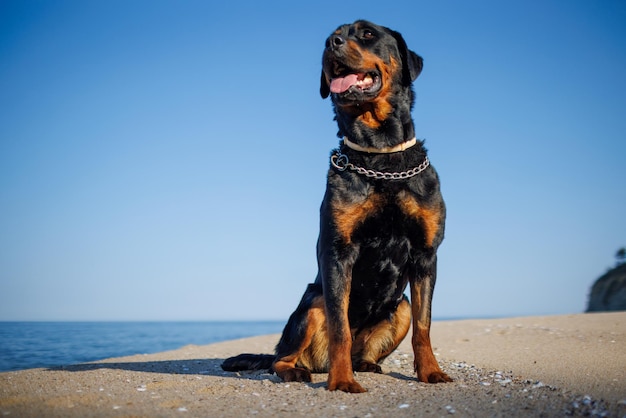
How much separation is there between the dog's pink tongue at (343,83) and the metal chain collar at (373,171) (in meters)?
0.52

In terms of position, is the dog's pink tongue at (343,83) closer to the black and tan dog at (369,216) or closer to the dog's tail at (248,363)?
the black and tan dog at (369,216)

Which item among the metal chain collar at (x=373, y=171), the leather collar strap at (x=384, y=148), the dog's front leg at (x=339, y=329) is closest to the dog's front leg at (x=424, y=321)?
the dog's front leg at (x=339, y=329)

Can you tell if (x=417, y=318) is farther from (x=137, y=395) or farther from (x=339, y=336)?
(x=137, y=395)

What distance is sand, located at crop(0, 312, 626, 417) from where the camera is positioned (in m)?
3.19

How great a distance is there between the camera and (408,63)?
4383mm

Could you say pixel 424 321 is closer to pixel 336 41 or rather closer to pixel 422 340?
pixel 422 340

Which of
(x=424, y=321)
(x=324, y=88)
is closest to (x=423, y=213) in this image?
(x=424, y=321)

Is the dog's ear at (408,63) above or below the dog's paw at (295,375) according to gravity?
above

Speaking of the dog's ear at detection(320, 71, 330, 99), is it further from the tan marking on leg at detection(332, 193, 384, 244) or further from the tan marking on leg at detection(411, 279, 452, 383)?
the tan marking on leg at detection(411, 279, 452, 383)

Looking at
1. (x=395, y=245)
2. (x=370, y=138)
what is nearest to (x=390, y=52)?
(x=370, y=138)

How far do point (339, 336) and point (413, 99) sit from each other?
2.06 meters

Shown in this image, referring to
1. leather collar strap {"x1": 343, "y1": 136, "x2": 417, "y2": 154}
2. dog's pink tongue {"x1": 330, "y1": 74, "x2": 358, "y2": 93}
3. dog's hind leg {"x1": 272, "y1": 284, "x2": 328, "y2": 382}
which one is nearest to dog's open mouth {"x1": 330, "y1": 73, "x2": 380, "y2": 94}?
dog's pink tongue {"x1": 330, "y1": 74, "x2": 358, "y2": 93}

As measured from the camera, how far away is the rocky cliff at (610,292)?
20.9 m

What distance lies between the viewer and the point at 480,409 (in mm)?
3172
